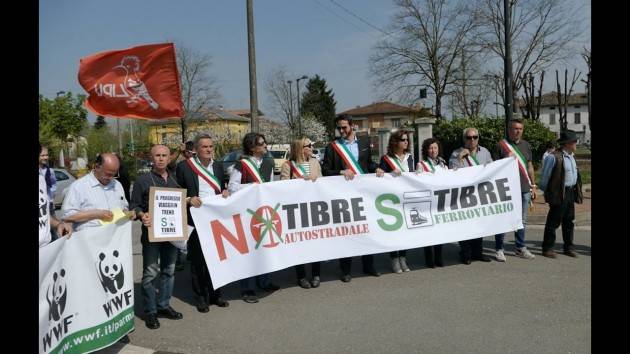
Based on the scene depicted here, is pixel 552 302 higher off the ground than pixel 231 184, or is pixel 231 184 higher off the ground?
pixel 231 184

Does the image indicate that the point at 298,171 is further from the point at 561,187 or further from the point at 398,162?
the point at 561,187

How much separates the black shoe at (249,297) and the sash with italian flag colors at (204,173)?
1.19m

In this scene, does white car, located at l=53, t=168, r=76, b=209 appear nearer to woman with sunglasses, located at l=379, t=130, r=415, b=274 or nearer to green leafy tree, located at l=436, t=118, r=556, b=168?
woman with sunglasses, located at l=379, t=130, r=415, b=274

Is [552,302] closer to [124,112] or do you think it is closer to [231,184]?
[231,184]

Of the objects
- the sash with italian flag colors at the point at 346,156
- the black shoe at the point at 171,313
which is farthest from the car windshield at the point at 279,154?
the black shoe at the point at 171,313

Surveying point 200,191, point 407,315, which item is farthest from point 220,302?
point 407,315

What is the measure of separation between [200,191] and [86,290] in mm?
1900

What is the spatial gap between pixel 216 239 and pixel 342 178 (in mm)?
1766

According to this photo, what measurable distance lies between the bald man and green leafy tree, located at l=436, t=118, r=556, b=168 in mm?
18500

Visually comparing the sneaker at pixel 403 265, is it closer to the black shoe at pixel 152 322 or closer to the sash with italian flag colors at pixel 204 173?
the sash with italian flag colors at pixel 204 173

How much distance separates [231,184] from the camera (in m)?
5.97
